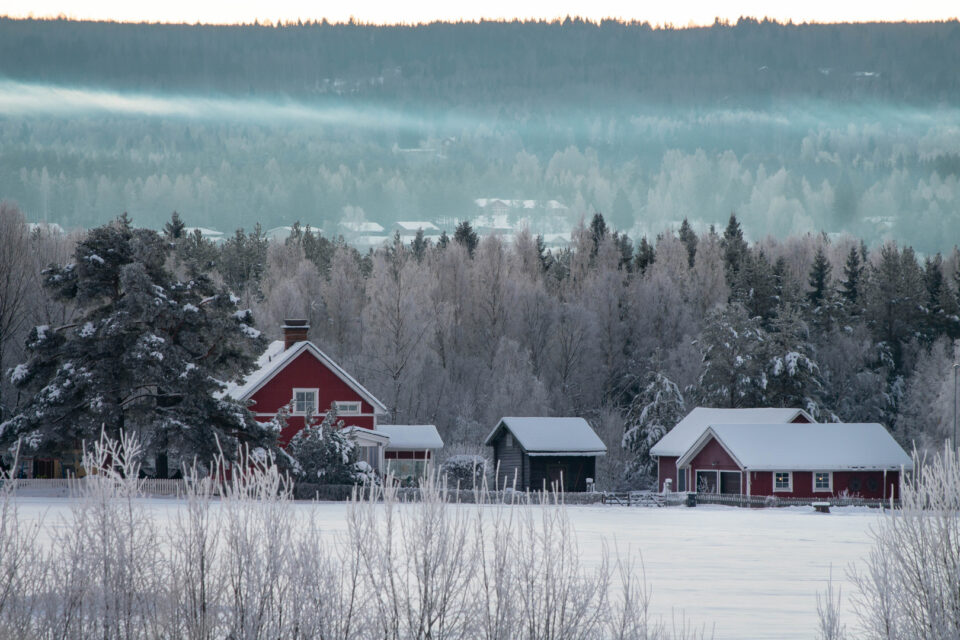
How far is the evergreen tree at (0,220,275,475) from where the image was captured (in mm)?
44219

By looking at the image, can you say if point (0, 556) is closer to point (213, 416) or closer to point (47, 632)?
point (47, 632)

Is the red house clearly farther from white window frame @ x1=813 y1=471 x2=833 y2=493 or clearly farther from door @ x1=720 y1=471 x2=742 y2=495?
white window frame @ x1=813 y1=471 x2=833 y2=493

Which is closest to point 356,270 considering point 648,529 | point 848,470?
point 848,470

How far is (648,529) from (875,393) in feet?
144

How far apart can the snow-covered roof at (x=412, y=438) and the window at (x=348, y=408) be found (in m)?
3.06

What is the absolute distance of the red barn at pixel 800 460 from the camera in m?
55.1

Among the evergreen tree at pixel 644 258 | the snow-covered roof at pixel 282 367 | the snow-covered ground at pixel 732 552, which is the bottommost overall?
the snow-covered ground at pixel 732 552

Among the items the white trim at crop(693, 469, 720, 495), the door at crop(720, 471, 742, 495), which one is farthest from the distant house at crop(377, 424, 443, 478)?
the door at crop(720, 471, 742, 495)

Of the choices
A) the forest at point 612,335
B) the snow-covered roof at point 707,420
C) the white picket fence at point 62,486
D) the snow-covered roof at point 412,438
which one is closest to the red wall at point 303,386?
the snow-covered roof at point 412,438

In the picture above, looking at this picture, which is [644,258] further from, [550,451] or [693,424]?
[550,451]

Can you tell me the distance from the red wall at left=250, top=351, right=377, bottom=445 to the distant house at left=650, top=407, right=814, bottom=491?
1537 cm

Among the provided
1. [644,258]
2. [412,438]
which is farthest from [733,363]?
[644,258]

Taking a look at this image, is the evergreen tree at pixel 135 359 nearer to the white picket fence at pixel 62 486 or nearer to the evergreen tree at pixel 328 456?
the white picket fence at pixel 62 486

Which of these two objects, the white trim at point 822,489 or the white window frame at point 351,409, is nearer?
the white window frame at point 351,409
